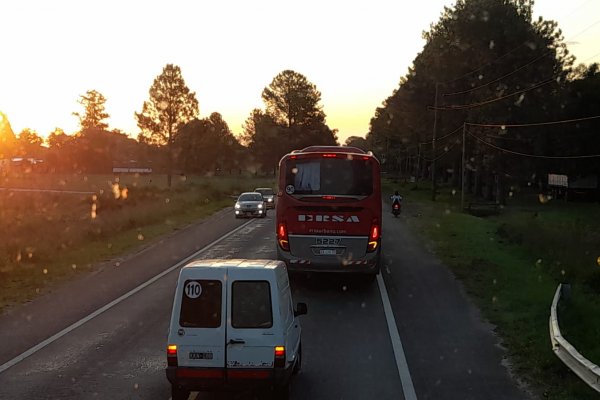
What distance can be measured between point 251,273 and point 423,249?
16.6 meters

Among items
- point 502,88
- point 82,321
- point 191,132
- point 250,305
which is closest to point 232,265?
point 250,305

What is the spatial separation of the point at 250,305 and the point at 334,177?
24.6ft

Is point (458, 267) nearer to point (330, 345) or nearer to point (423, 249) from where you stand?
point (423, 249)

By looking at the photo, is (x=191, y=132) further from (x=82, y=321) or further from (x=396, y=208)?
(x=82, y=321)

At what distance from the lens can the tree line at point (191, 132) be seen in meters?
78.2

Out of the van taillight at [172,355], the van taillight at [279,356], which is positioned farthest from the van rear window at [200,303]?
the van taillight at [279,356]

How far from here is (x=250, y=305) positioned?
6758 millimetres

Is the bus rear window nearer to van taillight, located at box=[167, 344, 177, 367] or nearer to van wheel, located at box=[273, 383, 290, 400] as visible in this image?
van wheel, located at box=[273, 383, 290, 400]

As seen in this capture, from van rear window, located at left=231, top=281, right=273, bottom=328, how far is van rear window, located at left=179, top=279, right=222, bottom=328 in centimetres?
19

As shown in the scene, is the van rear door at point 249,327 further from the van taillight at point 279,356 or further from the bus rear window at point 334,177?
the bus rear window at point 334,177

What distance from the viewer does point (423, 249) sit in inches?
883

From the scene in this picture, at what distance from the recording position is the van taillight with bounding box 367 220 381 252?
13.8m

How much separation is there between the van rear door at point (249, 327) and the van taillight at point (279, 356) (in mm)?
47

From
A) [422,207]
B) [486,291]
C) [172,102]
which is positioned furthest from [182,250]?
[172,102]
